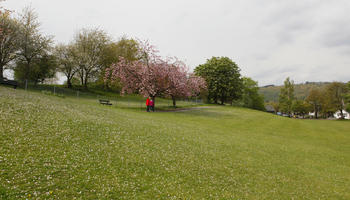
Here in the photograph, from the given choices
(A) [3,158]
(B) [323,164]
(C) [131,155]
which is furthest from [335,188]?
(A) [3,158]

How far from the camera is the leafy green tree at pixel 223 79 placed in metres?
78.9

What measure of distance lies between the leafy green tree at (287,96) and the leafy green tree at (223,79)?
3890cm

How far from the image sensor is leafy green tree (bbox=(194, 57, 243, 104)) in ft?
259

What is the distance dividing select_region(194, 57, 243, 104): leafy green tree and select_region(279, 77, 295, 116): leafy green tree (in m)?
38.9

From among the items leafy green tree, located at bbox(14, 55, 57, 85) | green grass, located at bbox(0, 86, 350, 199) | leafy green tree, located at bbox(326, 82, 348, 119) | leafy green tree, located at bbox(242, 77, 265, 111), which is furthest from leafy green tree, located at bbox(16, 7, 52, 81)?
leafy green tree, located at bbox(326, 82, 348, 119)

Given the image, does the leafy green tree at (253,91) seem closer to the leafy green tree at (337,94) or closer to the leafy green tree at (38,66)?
the leafy green tree at (337,94)

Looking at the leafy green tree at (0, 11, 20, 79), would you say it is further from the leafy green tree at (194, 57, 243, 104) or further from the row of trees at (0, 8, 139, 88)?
the leafy green tree at (194, 57, 243, 104)

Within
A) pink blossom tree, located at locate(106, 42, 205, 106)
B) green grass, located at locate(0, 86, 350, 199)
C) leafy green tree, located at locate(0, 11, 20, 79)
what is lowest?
green grass, located at locate(0, 86, 350, 199)

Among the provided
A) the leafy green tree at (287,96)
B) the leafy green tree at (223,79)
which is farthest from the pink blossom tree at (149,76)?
the leafy green tree at (287,96)

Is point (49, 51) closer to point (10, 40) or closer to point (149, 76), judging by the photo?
point (10, 40)

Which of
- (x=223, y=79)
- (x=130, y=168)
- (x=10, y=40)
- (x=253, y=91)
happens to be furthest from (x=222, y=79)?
(x=130, y=168)

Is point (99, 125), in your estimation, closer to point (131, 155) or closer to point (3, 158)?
point (131, 155)

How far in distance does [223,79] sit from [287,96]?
4984cm

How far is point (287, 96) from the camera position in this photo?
105m
